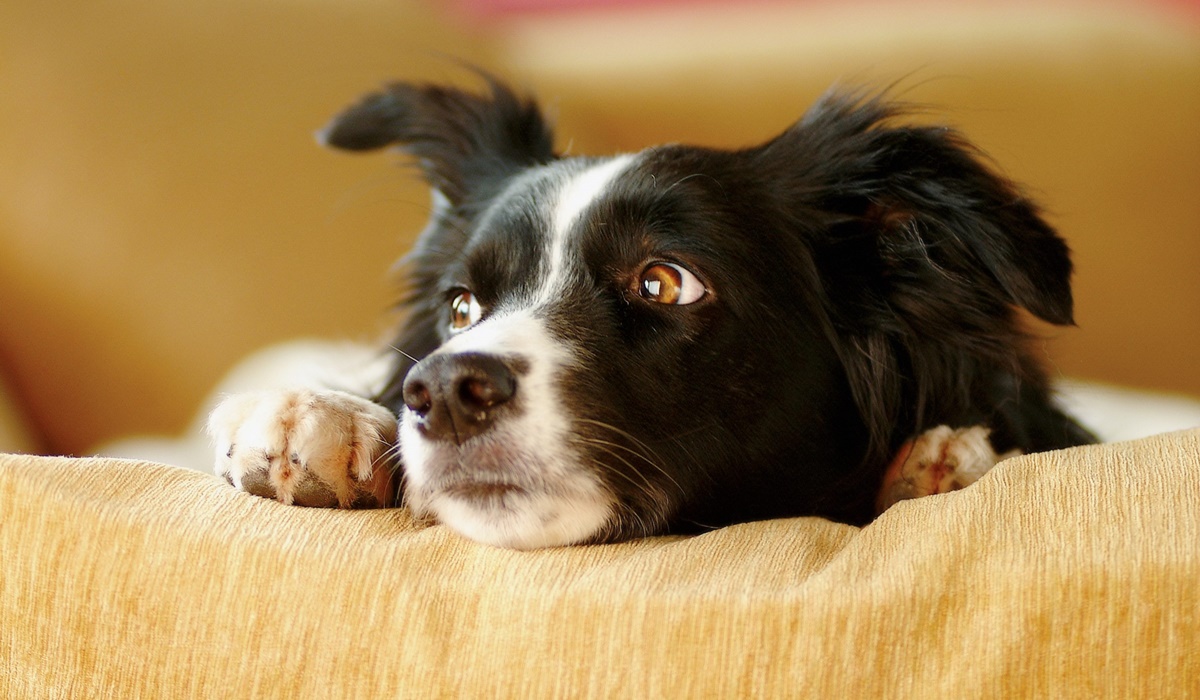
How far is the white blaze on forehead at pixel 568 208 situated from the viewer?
5.40ft

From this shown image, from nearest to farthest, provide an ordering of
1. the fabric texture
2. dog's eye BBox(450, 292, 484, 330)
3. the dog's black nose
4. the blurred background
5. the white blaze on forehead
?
the fabric texture, the dog's black nose, the white blaze on forehead, dog's eye BBox(450, 292, 484, 330), the blurred background

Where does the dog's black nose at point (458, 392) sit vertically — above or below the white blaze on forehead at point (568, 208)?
below

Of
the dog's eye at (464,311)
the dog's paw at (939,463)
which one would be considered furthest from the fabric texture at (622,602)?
the dog's eye at (464,311)

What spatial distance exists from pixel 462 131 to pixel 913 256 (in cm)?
109

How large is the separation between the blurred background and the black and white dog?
11.8 inches

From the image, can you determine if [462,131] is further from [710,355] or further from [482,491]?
[482,491]

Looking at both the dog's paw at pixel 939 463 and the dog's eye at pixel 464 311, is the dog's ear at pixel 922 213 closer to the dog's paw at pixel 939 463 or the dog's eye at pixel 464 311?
the dog's paw at pixel 939 463

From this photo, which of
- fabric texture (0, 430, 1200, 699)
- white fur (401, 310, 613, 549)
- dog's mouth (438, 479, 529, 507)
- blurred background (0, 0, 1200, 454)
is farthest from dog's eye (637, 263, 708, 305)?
blurred background (0, 0, 1200, 454)

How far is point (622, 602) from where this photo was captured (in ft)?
3.25

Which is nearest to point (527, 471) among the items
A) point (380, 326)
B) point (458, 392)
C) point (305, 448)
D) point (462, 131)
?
point (458, 392)

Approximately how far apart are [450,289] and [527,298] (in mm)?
309

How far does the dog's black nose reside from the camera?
1294 millimetres

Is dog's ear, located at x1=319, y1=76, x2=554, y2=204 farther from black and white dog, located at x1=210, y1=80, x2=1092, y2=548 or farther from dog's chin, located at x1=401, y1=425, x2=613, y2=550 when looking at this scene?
dog's chin, located at x1=401, y1=425, x2=613, y2=550

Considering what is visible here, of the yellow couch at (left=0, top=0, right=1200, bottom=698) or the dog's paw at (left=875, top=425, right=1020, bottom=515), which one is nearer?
the yellow couch at (left=0, top=0, right=1200, bottom=698)
